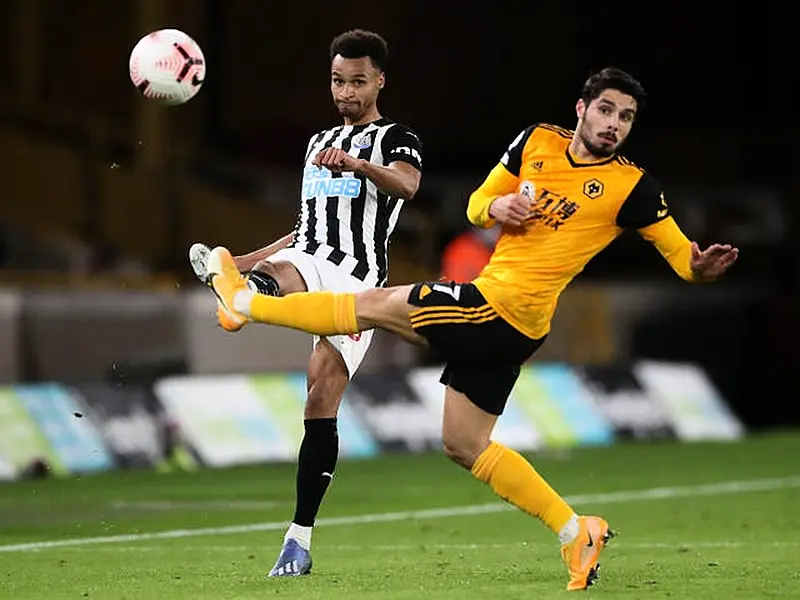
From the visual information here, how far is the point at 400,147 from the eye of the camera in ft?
29.2

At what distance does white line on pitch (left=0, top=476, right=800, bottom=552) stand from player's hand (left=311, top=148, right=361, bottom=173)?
2.91m

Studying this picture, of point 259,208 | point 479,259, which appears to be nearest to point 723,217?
point 259,208

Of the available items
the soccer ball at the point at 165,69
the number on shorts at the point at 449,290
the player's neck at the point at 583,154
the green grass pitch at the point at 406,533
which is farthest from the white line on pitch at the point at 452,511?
the player's neck at the point at 583,154

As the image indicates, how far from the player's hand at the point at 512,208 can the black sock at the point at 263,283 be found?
44.8 inches

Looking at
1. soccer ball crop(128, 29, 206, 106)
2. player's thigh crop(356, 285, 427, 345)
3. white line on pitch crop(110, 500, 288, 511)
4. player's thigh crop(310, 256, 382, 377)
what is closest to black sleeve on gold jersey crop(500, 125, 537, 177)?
player's thigh crop(356, 285, 427, 345)

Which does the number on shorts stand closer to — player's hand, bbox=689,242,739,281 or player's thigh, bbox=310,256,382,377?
player's thigh, bbox=310,256,382,377

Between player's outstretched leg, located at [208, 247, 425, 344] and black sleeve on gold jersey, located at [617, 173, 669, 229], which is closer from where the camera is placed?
player's outstretched leg, located at [208, 247, 425, 344]

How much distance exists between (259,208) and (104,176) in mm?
2095

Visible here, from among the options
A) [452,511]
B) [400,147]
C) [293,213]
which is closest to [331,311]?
[400,147]

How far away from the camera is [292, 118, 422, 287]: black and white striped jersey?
29.4 ft

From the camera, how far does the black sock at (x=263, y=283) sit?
851cm

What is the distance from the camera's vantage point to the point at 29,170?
24.4m

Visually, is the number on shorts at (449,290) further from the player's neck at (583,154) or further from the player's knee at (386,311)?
the player's neck at (583,154)

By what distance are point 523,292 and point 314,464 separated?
1437mm
